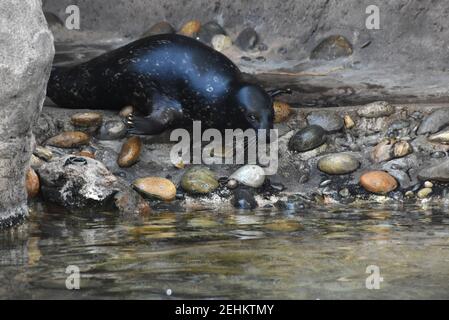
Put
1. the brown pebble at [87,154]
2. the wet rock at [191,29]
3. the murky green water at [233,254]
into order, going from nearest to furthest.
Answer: the murky green water at [233,254] → the brown pebble at [87,154] → the wet rock at [191,29]

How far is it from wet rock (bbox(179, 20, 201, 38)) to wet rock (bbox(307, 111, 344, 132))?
2.11 meters

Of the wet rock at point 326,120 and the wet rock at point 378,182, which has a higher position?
the wet rock at point 326,120

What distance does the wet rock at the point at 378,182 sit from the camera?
5606 millimetres

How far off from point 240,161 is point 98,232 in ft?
5.69

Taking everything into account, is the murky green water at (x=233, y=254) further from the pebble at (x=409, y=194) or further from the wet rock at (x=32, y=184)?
the pebble at (x=409, y=194)

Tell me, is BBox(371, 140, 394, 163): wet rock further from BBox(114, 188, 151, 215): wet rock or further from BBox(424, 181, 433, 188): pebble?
BBox(114, 188, 151, 215): wet rock

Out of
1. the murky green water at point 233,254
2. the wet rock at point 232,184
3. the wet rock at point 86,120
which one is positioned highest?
the wet rock at point 86,120

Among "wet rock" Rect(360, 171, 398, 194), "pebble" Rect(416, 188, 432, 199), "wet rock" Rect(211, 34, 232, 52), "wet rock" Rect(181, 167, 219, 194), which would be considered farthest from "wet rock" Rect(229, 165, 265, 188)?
"wet rock" Rect(211, 34, 232, 52)

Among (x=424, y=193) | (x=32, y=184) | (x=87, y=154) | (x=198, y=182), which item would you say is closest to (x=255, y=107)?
(x=198, y=182)

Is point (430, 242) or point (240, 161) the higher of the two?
→ point (240, 161)

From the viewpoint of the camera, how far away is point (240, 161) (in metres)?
5.98

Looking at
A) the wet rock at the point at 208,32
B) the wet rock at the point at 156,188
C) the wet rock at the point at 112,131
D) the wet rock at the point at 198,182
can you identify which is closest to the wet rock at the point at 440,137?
the wet rock at the point at 198,182
